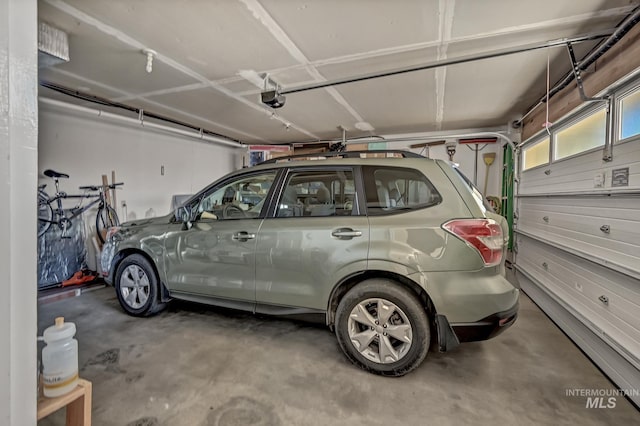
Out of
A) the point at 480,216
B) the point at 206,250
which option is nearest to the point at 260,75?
the point at 206,250

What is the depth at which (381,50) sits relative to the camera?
269 cm

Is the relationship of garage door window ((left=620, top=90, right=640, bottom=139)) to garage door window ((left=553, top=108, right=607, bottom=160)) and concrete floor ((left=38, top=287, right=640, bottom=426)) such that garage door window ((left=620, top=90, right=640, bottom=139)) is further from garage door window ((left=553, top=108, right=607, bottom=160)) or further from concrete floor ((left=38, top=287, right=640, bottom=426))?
concrete floor ((left=38, top=287, right=640, bottom=426))

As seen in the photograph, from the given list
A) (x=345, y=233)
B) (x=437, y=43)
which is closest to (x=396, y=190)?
(x=345, y=233)

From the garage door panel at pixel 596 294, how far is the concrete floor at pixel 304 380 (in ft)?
1.09

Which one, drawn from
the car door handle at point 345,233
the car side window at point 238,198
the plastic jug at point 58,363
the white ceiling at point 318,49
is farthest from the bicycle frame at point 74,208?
the car door handle at point 345,233

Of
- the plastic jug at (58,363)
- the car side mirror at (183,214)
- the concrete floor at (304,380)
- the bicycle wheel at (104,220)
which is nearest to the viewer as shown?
the plastic jug at (58,363)

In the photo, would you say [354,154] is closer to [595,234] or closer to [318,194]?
[318,194]

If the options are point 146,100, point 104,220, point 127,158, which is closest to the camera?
point 146,100

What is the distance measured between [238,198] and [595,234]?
323 cm

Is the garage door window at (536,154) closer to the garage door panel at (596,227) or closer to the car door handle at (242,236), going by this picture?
the garage door panel at (596,227)

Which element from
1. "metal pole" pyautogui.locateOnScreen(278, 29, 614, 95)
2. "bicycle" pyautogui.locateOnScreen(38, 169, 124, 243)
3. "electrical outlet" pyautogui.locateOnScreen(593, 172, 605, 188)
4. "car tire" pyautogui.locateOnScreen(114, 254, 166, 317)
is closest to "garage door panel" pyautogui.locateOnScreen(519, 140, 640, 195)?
"electrical outlet" pyautogui.locateOnScreen(593, 172, 605, 188)

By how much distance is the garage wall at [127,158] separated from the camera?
Answer: 4371mm

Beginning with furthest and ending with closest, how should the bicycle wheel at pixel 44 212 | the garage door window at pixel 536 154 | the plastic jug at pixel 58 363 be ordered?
the bicycle wheel at pixel 44 212
the garage door window at pixel 536 154
the plastic jug at pixel 58 363

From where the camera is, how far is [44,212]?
4.26 metres
